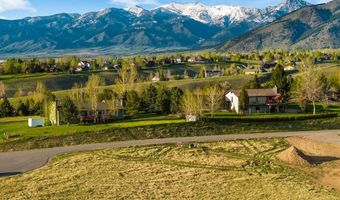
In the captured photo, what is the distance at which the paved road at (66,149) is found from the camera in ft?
206

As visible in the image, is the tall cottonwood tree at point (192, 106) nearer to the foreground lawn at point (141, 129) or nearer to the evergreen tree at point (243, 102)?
the foreground lawn at point (141, 129)

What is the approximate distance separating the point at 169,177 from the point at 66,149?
2742 cm

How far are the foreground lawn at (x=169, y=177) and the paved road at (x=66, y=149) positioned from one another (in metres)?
3.14

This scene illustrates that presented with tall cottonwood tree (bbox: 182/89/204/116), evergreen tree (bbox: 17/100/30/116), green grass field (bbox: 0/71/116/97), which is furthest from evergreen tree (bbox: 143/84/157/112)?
green grass field (bbox: 0/71/116/97)

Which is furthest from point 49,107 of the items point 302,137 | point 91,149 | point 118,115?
point 302,137

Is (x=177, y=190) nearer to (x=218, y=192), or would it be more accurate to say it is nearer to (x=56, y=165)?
(x=218, y=192)

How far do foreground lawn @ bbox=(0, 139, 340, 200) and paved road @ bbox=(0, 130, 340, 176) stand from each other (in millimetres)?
3143

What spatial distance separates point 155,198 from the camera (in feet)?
150

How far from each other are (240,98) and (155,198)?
6375cm

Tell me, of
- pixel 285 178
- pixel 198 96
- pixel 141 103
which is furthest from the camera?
pixel 141 103

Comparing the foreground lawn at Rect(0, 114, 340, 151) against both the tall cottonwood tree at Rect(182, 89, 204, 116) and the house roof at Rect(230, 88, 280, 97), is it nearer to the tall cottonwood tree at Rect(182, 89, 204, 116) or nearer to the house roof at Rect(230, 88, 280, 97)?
the tall cottonwood tree at Rect(182, 89, 204, 116)

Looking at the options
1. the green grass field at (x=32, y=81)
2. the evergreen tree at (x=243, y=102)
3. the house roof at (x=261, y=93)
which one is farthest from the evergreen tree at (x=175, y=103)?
the green grass field at (x=32, y=81)

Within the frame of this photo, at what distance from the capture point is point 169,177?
5406cm

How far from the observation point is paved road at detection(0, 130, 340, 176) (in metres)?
62.8
